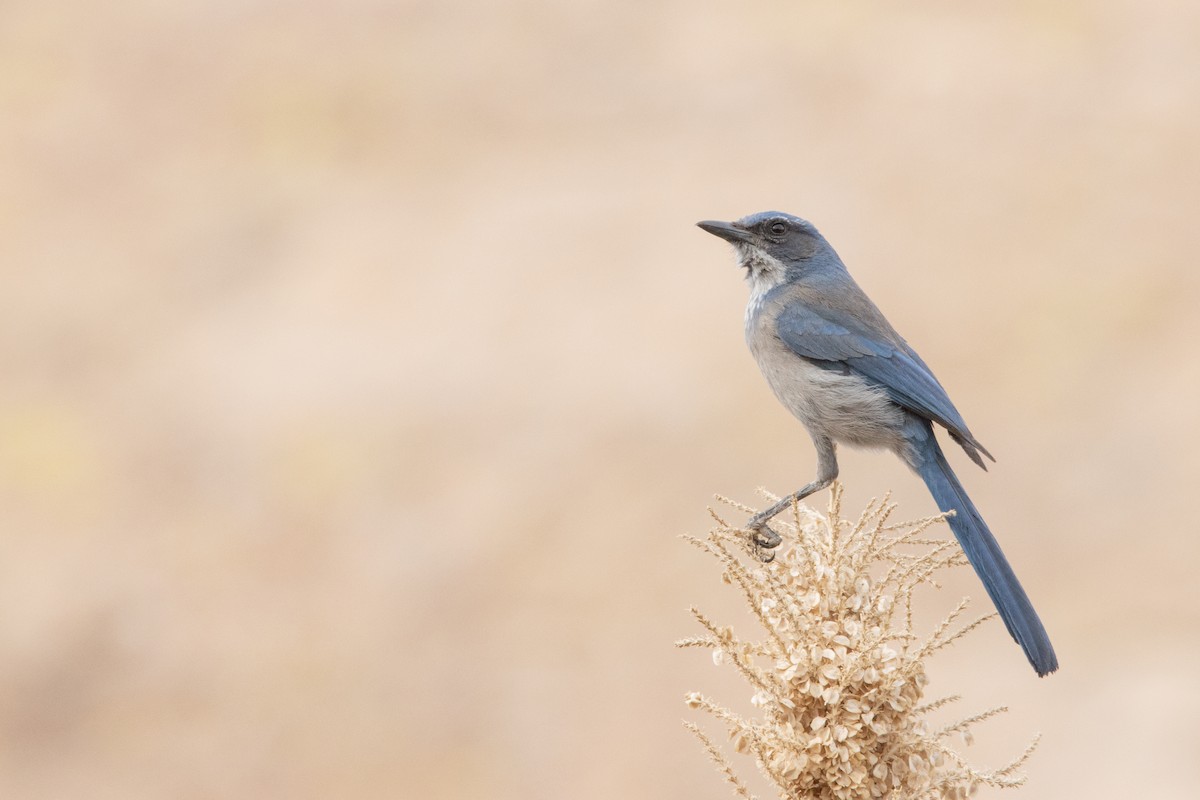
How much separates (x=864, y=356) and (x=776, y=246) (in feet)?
2.13

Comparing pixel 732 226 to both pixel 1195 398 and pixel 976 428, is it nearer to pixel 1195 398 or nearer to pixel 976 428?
pixel 976 428

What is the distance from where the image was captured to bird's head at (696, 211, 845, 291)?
5246 millimetres

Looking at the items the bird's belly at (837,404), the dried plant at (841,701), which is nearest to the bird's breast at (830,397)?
the bird's belly at (837,404)

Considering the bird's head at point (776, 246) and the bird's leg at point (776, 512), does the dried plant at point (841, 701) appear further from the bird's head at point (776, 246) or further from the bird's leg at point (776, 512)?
the bird's head at point (776, 246)

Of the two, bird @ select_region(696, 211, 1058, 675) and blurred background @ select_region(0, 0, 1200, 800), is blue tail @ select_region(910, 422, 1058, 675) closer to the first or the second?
bird @ select_region(696, 211, 1058, 675)

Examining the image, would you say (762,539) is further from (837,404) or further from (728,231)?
(728,231)

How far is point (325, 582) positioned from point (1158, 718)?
685 centimetres

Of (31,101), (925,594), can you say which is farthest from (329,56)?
(925,594)

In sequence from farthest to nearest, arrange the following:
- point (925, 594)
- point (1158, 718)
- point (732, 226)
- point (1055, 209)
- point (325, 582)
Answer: point (1055, 209) → point (325, 582) → point (925, 594) → point (1158, 718) → point (732, 226)

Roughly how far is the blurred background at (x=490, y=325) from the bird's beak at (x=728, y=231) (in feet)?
18.8

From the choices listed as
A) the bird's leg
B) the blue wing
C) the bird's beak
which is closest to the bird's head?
Answer: the bird's beak

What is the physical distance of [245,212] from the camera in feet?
48.1

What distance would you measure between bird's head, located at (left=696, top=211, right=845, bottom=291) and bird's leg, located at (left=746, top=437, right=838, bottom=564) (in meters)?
0.77

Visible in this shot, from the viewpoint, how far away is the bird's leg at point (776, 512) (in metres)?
4.07
